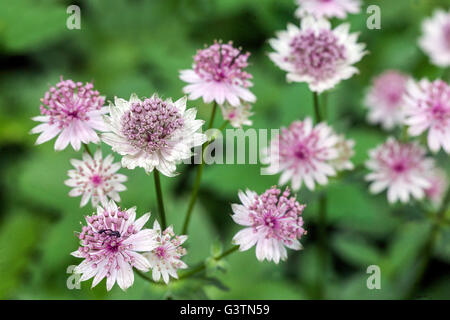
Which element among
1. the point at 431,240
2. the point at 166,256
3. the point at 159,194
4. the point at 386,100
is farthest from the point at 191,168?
the point at 166,256

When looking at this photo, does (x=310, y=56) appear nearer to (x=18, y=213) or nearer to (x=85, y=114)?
(x=85, y=114)

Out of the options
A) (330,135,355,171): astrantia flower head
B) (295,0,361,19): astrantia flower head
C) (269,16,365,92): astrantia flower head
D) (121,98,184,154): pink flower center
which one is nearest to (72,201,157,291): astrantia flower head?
(121,98,184,154): pink flower center

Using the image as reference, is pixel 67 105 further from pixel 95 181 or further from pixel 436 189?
pixel 436 189

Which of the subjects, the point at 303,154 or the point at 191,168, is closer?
the point at 303,154

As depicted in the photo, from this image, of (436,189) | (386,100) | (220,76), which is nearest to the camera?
(220,76)

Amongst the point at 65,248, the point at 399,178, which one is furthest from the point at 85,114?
the point at 399,178

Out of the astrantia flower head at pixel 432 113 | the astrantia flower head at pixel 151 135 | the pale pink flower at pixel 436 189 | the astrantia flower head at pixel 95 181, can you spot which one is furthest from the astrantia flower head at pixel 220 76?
the pale pink flower at pixel 436 189

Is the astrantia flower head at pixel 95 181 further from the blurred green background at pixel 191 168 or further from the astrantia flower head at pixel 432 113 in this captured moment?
the astrantia flower head at pixel 432 113
